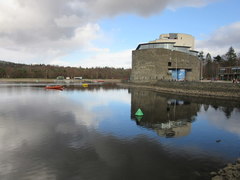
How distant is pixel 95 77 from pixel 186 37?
124 m

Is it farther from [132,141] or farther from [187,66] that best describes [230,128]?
[187,66]

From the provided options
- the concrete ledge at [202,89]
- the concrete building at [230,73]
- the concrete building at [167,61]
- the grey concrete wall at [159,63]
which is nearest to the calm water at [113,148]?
the concrete ledge at [202,89]

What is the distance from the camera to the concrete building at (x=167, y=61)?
79.1 meters

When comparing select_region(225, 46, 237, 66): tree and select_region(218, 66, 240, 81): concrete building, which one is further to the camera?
select_region(225, 46, 237, 66): tree

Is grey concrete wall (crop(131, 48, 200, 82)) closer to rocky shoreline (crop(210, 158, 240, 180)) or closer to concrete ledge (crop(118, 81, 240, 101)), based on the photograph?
concrete ledge (crop(118, 81, 240, 101))

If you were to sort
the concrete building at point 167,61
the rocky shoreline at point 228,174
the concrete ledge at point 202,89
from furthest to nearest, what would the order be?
the concrete building at point 167,61, the concrete ledge at point 202,89, the rocky shoreline at point 228,174

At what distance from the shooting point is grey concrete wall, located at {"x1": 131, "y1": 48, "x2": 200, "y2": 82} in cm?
7925

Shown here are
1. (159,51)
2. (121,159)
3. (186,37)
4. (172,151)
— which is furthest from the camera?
(186,37)

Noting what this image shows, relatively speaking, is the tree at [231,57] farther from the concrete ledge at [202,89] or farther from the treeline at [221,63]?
the concrete ledge at [202,89]

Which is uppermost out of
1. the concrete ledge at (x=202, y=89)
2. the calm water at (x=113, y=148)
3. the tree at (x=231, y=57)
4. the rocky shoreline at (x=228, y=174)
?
the tree at (x=231, y=57)

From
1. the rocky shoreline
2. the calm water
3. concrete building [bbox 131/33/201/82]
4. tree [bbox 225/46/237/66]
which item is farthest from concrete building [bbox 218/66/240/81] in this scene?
the rocky shoreline

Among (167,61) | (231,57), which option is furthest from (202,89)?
(231,57)

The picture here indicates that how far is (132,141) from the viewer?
14.9 meters

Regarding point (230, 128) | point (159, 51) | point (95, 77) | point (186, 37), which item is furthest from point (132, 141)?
point (95, 77)
